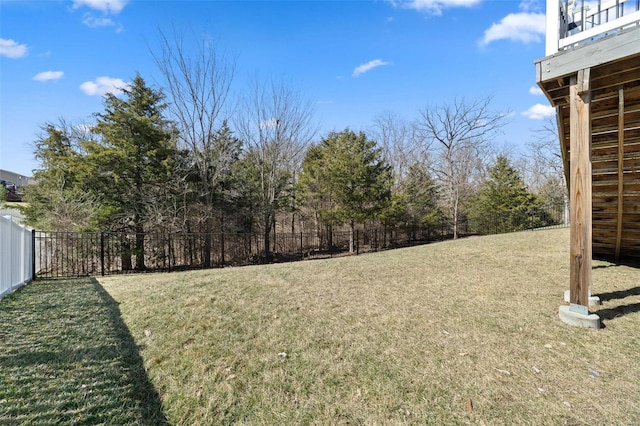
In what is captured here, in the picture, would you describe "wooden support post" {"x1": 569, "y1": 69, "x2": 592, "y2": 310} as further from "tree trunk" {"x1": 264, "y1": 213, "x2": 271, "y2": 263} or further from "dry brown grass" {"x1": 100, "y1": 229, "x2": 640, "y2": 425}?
"tree trunk" {"x1": 264, "y1": 213, "x2": 271, "y2": 263}

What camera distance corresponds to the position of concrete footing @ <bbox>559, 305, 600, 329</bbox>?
3299mm

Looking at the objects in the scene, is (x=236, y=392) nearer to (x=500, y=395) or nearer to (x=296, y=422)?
(x=296, y=422)

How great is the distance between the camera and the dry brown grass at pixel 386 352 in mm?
2109

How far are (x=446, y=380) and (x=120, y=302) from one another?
4.55 m

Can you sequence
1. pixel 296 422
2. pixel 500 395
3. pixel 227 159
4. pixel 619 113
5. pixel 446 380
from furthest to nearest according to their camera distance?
pixel 227 159 → pixel 619 113 → pixel 446 380 → pixel 500 395 → pixel 296 422

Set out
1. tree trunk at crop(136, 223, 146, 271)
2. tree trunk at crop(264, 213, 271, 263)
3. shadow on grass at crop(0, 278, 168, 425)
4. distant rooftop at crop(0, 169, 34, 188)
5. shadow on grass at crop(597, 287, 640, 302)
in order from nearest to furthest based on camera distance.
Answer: shadow on grass at crop(0, 278, 168, 425)
shadow on grass at crop(597, 287, 640, 302)
tree trunk at crop(136, 223, 146, 271)
tree trunk at crop(264, 213, 271, 263)
distant rooftop at crop(0, 169, 34, 188)

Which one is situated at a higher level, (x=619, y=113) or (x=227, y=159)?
(x=227, y=159)

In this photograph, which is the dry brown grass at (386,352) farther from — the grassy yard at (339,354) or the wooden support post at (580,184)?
the wooden support post at (580,184)

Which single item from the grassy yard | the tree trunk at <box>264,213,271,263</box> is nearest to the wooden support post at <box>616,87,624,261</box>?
the grassy yard

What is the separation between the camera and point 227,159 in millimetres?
12539

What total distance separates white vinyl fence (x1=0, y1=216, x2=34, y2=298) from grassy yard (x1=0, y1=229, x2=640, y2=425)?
373 mm

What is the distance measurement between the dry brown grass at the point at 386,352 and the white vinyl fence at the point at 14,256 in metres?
1.56

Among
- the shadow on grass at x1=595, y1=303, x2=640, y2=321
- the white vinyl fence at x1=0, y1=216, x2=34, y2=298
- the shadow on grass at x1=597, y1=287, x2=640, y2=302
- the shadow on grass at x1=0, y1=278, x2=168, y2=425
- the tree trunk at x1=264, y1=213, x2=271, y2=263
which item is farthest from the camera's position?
the tree trunk at x1=264, y1=213, x2=271, y2=263

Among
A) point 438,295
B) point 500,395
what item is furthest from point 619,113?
point 500,395
